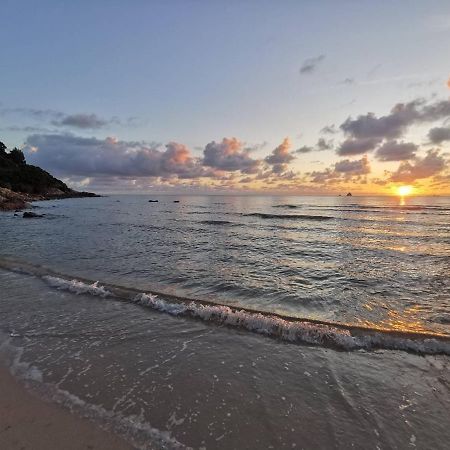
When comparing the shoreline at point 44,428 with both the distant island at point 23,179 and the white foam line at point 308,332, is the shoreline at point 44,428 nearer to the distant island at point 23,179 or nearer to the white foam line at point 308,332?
the white foam line at point 308,332

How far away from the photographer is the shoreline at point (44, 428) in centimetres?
417

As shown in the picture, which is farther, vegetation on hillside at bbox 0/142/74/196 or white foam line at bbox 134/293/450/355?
vegetation on hillside at bbox 0/142/74/196

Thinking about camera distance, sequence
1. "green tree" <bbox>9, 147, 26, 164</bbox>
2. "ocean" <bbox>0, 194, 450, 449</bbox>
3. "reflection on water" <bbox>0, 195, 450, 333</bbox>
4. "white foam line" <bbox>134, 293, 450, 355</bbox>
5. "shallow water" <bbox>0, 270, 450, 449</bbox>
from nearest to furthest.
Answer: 1. "shallow water" <bbox>0, 270, 450, 449</bbox>
2. "ocean" <bbox>0, 194, 450, 449</bbox>
3. "white foam line" <bbox>134, 293, 450, 355</bbox>
4. "reflection on water" <bbox>0, 195, 450, 333</bbox>
5. "green tree" <bbox>9, 147, 26, 164</bbox>

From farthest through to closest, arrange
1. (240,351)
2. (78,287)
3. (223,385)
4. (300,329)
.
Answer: (78,287) < (300,329) < (240,351) < (223,385)

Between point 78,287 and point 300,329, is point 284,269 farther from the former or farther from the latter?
point 78,287

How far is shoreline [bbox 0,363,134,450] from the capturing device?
417 centimetres

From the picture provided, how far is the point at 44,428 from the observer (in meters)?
4.48

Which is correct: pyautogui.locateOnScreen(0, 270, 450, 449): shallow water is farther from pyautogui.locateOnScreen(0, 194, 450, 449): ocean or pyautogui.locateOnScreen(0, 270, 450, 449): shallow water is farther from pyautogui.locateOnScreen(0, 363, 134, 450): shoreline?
pyautogui.locateOnScreen(0, 363, 134, 450): shoreline

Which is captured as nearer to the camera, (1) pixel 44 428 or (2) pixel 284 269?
(1) pixel 44 428

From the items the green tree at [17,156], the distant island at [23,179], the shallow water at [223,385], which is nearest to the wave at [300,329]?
the shallow water at [223,385]

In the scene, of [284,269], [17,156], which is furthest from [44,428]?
[17,156]

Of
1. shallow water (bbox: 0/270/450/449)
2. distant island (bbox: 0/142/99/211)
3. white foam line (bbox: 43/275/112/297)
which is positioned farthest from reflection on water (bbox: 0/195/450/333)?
distant island (bbox: 0/142/99/211)

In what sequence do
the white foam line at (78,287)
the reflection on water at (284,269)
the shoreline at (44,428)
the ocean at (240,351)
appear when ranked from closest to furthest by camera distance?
the shoreline at (44,428), the ocean at (240,351), the reflection on water at (284,269), the white foam line at (78,287)

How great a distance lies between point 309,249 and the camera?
875 inches
